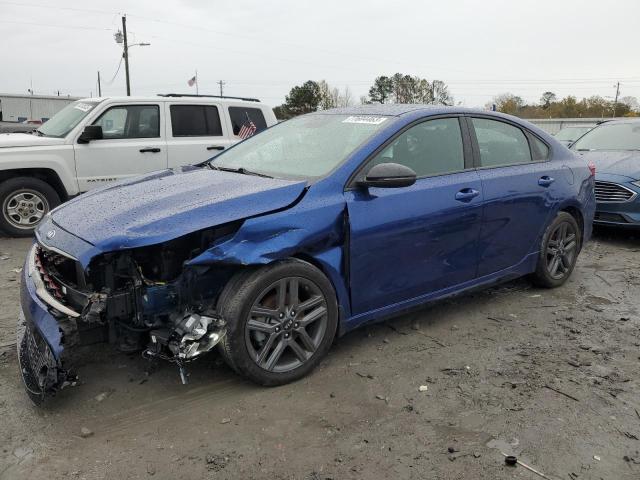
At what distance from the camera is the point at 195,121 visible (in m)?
8.28

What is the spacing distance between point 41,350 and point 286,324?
→ 52.2 inches

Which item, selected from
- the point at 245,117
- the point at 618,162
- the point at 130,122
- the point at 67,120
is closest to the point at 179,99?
the point at 130,122

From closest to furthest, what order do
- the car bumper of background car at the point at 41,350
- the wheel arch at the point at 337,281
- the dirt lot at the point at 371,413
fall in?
1. the dirt lot at the point at 371,413
2. the car bumper of background car at the point at 41,350
3. the wheel arch at the point at 337,281

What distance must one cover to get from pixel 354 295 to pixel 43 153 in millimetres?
5508

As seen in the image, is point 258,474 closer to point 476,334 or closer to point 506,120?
point 476,334

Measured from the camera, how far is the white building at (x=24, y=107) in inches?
1083

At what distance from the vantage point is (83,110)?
7734mm

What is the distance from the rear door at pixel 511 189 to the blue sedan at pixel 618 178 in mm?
2755

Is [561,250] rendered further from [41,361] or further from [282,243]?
[41,361]

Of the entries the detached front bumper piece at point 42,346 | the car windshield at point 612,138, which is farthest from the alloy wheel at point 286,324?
the car windshield at point 612,138

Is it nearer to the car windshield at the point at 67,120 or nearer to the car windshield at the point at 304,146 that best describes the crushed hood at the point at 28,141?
the car windshield at the point at 67,120

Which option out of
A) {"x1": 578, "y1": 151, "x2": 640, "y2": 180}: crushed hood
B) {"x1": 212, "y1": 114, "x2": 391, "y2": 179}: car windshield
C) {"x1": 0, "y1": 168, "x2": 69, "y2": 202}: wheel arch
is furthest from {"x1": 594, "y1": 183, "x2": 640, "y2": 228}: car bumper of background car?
{"x1": 0, "y1": 168, "x2": 69, "y2": 202}: wheel arch

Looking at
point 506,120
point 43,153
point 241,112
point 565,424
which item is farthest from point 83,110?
point 565,424

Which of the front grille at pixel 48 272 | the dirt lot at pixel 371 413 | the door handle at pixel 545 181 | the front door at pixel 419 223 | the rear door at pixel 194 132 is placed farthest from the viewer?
the rear door at pixel 194 132
